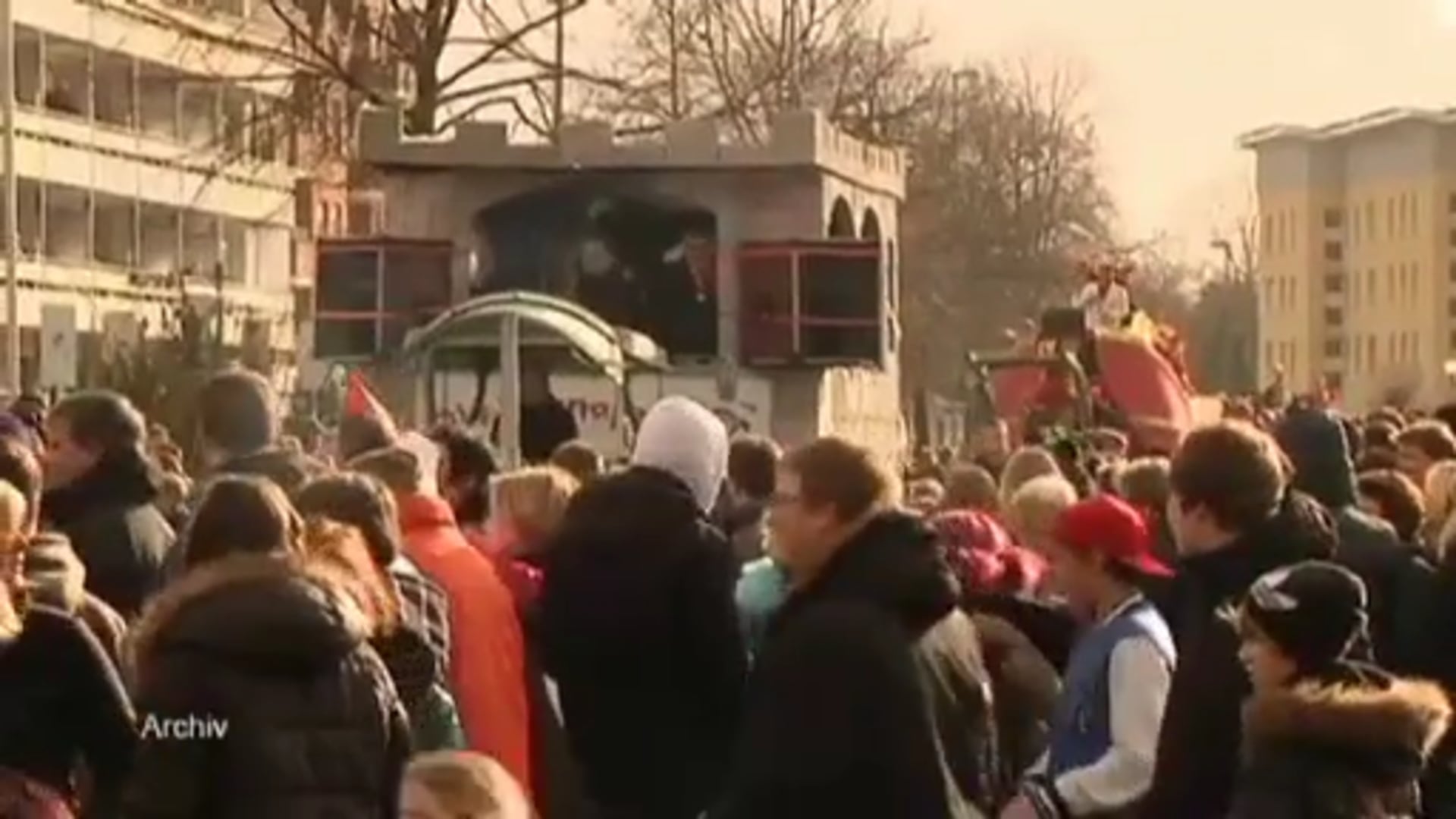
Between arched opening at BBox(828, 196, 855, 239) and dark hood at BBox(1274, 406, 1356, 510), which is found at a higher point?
arched opening at BBox(828, 196, 855, 239)

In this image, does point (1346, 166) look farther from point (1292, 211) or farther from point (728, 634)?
point (728, 634)

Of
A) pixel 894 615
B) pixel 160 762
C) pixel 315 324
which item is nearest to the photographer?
pixel 160 762

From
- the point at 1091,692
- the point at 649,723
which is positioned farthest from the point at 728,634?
the point at 1091,692

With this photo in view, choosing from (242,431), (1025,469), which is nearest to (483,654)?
(242,431)

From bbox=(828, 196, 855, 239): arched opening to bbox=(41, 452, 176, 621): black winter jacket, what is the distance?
2336cm

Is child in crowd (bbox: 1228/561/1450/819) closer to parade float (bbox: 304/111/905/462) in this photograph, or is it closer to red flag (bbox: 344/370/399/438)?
red flag (bbox: 344/370/399/438)

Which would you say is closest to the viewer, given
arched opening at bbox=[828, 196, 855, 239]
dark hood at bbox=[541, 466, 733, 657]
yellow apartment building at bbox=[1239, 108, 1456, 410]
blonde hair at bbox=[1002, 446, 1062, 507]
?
dark hood at bbox=[541, 466, 733, 657]

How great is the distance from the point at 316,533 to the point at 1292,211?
14535cm

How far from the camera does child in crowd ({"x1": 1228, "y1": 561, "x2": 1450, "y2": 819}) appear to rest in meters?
8.80

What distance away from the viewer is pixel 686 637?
470 inches

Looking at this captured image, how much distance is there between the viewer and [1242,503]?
33.2 ft

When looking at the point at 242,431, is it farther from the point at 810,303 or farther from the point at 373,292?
the point at 810,303

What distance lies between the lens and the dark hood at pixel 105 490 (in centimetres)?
1299

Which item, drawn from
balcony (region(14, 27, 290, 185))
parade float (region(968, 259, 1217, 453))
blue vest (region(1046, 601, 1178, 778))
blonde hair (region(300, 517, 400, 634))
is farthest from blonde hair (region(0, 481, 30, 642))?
balcony (region(14, 27, 290, 185))
